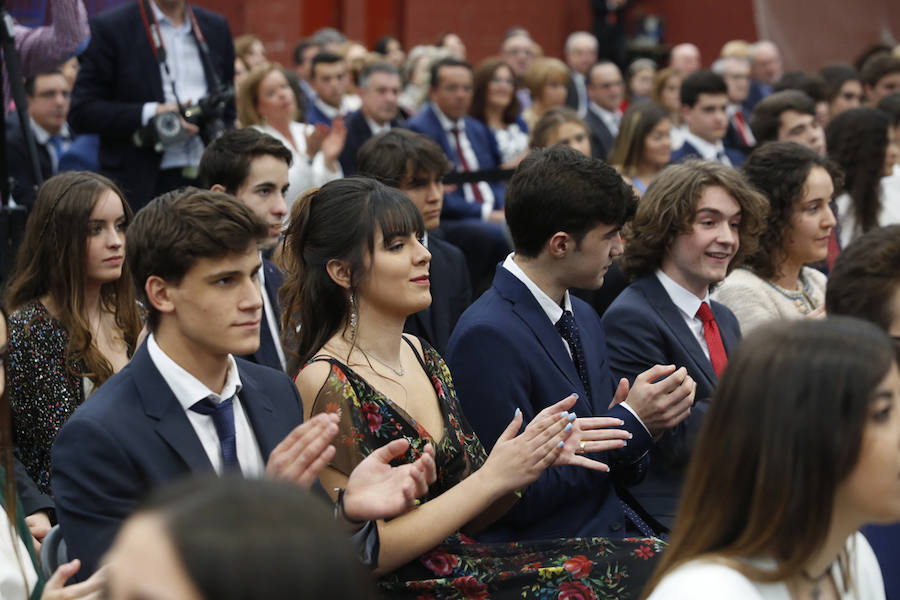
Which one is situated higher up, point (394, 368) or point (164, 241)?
point (164, 241)

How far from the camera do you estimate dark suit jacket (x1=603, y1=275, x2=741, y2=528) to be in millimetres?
3451

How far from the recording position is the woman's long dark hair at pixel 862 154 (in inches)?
231

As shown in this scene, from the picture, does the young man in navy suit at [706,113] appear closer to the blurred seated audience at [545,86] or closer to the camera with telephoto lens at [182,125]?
the blurred seated audience at [545,86]

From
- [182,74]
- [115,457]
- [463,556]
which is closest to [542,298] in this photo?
[463,556]

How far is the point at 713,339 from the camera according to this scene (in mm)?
3729

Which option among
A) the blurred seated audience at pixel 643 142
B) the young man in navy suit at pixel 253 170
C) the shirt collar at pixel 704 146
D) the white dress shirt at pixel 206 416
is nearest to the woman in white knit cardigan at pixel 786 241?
the young man in navy suit at pixel 253 170

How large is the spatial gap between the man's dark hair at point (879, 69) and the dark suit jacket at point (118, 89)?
5984mm

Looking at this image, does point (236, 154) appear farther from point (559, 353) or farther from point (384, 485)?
point (384, 485)

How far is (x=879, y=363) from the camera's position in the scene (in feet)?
5.69

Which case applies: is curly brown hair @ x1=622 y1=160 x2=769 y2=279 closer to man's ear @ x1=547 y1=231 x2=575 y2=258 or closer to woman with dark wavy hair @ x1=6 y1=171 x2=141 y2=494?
man's ear @ x1=547 y1=231 x2=575 y2=258

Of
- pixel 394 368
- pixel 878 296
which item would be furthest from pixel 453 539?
pixel 878 296

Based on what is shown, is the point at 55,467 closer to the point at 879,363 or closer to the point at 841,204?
the point at 879,363

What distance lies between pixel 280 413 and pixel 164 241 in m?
0.47

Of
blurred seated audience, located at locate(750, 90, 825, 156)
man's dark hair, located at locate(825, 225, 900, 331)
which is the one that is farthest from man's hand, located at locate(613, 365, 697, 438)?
blurred seated audience, located at locate(750, 90, 825, 156)
